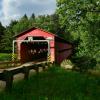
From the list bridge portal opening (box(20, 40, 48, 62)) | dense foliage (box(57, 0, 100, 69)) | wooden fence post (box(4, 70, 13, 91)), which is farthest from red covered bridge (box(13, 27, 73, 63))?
wooden fence post (box(4, 70, 13, 91))

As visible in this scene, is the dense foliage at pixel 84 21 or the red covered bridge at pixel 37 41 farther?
the red covered bridge at pixel 37 41

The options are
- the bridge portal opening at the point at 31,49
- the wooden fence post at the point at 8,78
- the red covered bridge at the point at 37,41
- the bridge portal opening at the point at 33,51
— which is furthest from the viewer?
the bridge portal opening at the point at 33,51

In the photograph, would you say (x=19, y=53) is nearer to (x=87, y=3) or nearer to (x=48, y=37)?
(x=48, y=37)

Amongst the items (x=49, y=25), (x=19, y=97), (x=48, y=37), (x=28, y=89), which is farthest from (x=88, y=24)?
(x=49, y=25)

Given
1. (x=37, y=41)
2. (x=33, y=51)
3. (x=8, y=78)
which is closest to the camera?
(x=8, y=78)

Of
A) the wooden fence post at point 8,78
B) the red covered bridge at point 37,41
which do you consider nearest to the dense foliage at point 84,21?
the red covered bridge at point 37,41

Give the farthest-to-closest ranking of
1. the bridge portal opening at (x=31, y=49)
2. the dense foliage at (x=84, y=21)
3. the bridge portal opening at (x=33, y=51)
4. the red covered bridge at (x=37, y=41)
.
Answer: the bridge portal opening at (x=33, y=51), the bridge portal opening at (x=31, y=49), the red covered bridge at (x=37, y=41), the dense foliage at (x=84, y=21)

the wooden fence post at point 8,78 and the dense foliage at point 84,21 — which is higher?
the dense foliage at point 84,21

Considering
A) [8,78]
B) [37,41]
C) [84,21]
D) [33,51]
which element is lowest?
[33,51]

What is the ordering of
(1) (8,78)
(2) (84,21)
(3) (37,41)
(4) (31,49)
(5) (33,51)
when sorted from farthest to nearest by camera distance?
(5) (33,51) < (4) (31,49) < (3) (37,41) < (2) (84,21) < (1) (8,78)

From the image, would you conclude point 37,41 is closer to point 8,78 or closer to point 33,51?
point 33,51

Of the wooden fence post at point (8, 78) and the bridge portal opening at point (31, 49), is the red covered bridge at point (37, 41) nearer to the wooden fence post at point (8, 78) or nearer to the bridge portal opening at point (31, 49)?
the bridge portal opening at point (31, 49)

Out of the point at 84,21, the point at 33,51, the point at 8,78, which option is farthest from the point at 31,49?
the point at 8,78

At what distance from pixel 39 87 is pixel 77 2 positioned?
12771 millimetres
